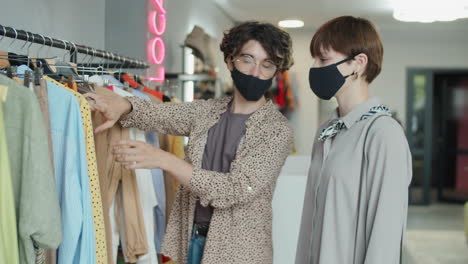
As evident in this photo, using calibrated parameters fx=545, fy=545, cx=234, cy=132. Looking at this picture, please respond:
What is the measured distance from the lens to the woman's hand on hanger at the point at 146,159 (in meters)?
1.63

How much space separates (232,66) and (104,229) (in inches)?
27.9

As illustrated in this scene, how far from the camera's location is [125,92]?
1.98m

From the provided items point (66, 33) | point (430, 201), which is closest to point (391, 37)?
point (430, 201)

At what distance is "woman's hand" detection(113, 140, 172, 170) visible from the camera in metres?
1.63

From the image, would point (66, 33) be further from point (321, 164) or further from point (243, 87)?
point (321, 164)

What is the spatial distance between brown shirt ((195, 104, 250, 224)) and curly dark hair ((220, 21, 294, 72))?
22cm

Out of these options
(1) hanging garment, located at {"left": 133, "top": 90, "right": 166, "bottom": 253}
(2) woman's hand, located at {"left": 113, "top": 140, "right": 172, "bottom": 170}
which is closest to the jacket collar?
(2) woman's hand, located at {"left": 113, "top": 140, "right": 172, "bottom": 170}

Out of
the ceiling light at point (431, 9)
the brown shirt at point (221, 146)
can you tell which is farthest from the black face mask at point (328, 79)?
the ceiling light at point (431, 9)

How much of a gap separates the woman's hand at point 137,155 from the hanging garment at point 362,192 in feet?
1.59

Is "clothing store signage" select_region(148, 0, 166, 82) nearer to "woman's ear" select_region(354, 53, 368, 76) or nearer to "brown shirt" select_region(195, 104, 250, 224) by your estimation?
"brown shirt" select_region(195, 104, 250, 224)

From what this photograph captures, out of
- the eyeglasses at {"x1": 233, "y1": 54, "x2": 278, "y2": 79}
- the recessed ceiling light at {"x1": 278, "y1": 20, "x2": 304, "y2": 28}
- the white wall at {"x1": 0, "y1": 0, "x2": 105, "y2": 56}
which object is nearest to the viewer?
the eyeglasses at {"x1": 233, "y1": 54, "x2": 278, "y2": 79}

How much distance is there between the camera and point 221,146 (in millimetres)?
1876

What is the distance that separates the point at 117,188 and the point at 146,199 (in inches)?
5.0

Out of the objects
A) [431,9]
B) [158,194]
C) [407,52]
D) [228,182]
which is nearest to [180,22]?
[431,9]
